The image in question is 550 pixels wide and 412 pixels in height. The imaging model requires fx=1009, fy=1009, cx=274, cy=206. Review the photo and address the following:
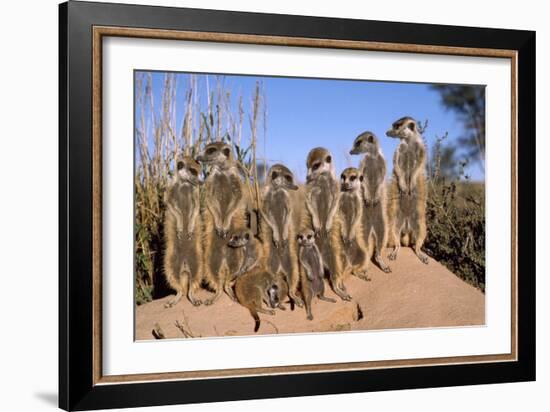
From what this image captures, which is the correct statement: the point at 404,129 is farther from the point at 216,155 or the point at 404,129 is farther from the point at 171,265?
the point at 171,265

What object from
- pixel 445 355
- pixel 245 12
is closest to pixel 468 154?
pixel 445 355

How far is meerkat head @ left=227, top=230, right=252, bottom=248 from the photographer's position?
460cm

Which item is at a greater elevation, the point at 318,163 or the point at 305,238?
the point at 318,163

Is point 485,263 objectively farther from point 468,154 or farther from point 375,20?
point 375,20

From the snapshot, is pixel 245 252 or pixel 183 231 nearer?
pixel 183 231

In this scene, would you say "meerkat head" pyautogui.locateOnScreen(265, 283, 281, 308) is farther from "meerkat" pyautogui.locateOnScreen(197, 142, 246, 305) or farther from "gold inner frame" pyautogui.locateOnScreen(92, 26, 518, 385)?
"gold inner frame" pyautogui.locateOnScreen(92, 26, 518, 385)

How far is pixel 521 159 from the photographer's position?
500 centimetres

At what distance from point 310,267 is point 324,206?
0.29 m

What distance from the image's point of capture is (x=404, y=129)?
4855 millimetres

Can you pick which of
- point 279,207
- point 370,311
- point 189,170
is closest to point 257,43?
point 189,170

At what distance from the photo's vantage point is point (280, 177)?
4.64 m

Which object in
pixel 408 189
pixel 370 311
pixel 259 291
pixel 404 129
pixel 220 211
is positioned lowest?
pixel 370 311

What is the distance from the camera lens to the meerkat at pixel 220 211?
4.56m

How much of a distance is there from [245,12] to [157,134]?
67cm
